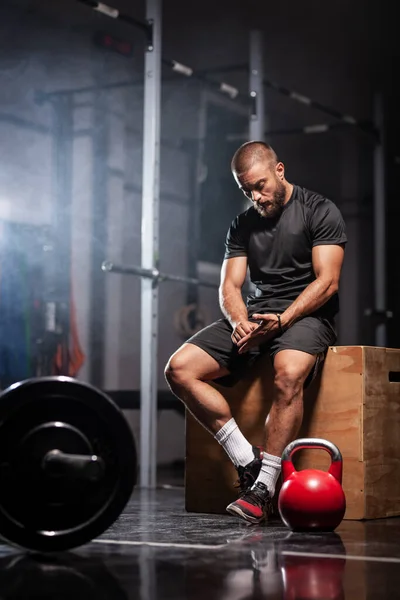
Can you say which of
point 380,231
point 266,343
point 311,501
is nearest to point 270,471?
point 311,501

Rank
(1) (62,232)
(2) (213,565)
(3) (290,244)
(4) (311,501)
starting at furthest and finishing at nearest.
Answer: (1) (62,232), (3) (290,244), (4) (311,501), (2) (213,565)

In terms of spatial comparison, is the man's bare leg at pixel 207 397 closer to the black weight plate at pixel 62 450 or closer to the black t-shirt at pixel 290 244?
the black t-shirt at pixel 290 244

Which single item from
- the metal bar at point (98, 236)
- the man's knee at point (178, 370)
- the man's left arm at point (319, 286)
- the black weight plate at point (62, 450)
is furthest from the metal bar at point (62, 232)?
the black weight plate at point (62, 450)

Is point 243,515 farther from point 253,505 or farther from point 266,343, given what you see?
point 266,343

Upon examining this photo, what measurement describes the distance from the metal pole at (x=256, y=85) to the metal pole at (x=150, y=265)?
780 mm

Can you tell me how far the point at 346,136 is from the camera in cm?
704

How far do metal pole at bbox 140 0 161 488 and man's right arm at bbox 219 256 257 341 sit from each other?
1107 millimetres

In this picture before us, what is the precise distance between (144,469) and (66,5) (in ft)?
7.90

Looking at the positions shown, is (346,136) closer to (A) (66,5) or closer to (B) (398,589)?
(A) (66,5)

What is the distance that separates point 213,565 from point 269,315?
1156mm

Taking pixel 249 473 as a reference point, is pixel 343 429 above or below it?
above

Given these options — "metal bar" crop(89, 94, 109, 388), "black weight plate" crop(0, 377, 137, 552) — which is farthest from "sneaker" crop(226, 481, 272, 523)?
"metal bar" crop(89, 94, 109, 388)

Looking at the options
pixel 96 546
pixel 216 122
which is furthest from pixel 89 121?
pixel 96 546

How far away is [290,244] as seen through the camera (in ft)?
10.5
